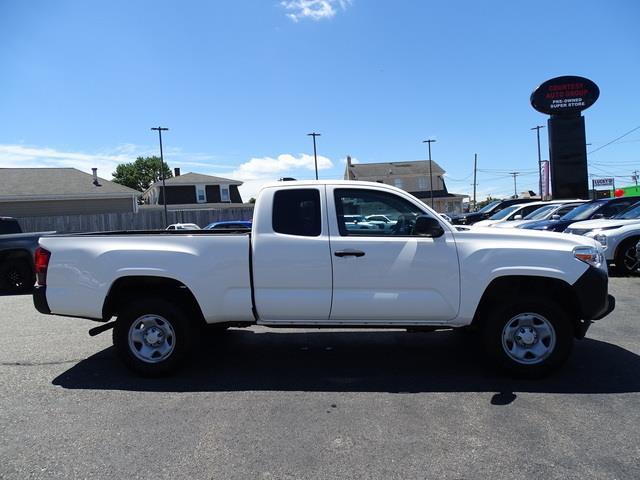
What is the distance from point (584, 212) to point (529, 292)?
930cm

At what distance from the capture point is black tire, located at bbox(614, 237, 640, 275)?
10.1 m

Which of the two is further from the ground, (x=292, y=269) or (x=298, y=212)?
(x=298, y=212)

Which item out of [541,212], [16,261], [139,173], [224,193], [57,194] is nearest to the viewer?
[16,261]

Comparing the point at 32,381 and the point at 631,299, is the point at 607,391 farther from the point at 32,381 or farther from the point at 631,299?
the point at 32,381

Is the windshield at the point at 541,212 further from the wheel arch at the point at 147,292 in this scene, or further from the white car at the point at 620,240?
the wheel arch at the point at 147,292

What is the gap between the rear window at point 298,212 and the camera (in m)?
4.77

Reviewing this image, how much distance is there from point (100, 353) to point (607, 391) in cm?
543

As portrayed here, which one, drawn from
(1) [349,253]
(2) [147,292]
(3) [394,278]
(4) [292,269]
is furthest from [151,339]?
(3) [394,278]

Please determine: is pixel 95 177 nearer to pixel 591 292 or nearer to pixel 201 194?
pixel 201 194

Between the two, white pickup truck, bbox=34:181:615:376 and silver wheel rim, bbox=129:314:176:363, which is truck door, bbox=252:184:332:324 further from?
silver wheel rim, bbox=129:314:176:363

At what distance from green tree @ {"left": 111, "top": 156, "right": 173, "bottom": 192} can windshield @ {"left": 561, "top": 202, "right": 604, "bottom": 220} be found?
84.5m

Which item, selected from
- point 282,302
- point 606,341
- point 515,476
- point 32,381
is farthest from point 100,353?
point 606,341

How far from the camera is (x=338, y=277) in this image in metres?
4.64

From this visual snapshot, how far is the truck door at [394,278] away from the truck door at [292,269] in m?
0.12
